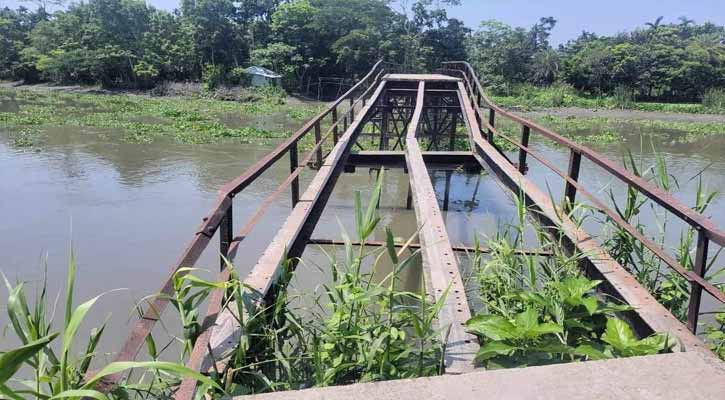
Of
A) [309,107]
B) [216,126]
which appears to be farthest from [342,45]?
[216,126]

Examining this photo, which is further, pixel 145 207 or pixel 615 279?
pixel 145 207

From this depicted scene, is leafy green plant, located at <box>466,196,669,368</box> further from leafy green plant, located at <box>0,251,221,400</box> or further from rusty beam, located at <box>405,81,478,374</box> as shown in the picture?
leafy green plant, located at <box>0,251,221,400</box>

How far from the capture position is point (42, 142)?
17.7m

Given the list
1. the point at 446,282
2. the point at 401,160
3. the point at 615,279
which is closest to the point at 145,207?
the point at 401,160

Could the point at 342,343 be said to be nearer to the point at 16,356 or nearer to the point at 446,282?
the point at 446,282

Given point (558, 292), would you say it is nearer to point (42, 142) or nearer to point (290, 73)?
point (42, 142)

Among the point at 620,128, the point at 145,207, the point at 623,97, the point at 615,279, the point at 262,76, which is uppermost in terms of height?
the point at 262,76

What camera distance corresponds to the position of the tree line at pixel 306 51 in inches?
1618

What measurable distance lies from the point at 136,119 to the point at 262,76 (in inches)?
677

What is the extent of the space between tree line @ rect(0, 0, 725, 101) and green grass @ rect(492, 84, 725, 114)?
227 cm

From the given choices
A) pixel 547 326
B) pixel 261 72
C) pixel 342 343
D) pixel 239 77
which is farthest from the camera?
pixel 239 77

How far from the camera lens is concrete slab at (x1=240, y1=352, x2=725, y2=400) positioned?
5.90 feet

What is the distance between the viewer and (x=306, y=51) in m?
41.9

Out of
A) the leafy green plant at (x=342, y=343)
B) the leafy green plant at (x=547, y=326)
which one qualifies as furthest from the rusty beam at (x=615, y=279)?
the leafy green plant at (x=342, y=343)
